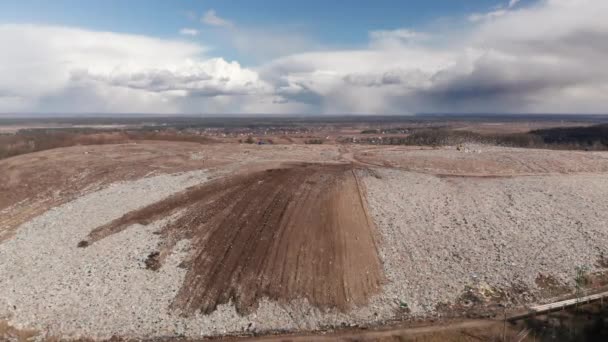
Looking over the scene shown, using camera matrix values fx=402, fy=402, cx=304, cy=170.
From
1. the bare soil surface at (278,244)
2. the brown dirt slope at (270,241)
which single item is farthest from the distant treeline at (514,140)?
the brown dirt slope at (270,241)

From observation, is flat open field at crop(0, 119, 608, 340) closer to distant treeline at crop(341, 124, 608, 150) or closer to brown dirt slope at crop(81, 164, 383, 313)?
brown dirt slope at crop(81, 164, 383, 313)

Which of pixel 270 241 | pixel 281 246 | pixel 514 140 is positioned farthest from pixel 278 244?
pixel 514 140

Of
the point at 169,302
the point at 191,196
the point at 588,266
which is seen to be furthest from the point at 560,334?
the point at 191,196

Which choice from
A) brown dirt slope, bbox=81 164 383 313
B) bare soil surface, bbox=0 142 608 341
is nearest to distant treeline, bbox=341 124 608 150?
bare soil surface, bbox=0 142 608 341

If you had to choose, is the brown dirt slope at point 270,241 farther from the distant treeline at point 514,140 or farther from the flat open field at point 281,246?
the distant treeline at point 514,140

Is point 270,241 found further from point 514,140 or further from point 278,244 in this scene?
point 514,140
